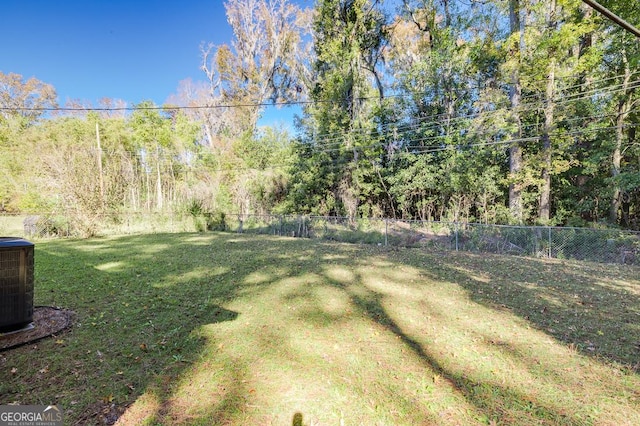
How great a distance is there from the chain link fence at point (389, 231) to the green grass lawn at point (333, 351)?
2.90 metres

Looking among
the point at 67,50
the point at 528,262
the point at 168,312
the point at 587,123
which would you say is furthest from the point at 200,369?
the point at 67,50

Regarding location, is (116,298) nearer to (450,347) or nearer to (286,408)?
(286,408)

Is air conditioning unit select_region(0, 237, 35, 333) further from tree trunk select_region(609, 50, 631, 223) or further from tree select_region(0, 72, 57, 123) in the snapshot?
tree select_region(0, 72, 57, 123)

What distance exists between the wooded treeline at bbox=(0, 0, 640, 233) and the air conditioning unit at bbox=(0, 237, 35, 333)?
9.95 metres

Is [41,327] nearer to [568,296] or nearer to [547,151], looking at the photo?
[568,296]

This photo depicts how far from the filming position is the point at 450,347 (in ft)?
9.46

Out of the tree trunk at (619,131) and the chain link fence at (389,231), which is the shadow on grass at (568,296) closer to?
the chain link fence at (389,231)

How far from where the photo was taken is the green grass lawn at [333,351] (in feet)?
6.54

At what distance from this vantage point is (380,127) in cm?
1548

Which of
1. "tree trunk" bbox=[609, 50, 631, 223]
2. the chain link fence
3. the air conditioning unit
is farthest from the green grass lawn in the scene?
"tree trunk" bbox=[609, 50, 631, 223]

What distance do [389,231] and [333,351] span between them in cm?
881

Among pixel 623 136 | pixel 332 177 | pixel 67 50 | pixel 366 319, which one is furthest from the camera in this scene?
pixel 332 177

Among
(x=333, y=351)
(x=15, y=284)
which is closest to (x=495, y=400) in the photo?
(x=333, y=351)

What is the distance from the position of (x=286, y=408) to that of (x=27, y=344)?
2624mm
